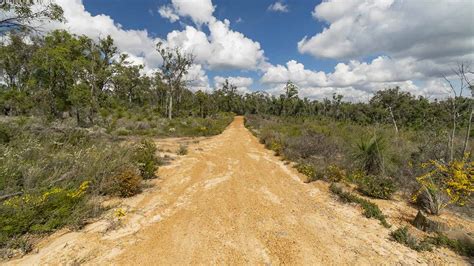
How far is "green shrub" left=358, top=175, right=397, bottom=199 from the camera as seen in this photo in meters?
6.96

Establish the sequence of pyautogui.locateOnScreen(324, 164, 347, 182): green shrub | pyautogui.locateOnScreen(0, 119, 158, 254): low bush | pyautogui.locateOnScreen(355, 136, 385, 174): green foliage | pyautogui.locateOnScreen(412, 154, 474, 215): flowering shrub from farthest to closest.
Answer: pyautogui.locateOnScreen(355, 136, 385, 174): green foliage
pyautogui.locateOnScreen(324, 164, 347, 182): green shrub
pyautogui.locateOnScreen(412, 154, 474, 215): flowering shrub
pyautogui.locateOnScreen(0, 119, 158, 254): low bush

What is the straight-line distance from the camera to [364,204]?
629 centimetres

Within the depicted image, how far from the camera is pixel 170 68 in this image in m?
31.8

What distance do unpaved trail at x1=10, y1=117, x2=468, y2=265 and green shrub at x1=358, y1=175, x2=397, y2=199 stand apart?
105 centimetres

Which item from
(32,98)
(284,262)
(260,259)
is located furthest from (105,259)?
(32,98)

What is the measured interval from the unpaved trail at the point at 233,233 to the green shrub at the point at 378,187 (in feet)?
3.45

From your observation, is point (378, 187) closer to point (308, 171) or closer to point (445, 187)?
point (445, 187)

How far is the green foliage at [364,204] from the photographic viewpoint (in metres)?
5.71

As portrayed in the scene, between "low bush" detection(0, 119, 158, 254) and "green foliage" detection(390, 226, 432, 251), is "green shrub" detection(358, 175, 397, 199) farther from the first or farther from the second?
"low bush" detection(0, 119, 158, 254)

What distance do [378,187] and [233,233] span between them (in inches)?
176

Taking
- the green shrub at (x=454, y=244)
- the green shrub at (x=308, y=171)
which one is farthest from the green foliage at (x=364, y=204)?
the green shrub at (x=308, y=171)

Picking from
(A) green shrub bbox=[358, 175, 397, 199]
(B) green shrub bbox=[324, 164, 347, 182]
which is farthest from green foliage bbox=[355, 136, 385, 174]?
(A) green shrub bbox=[358, 175, 397, 199]

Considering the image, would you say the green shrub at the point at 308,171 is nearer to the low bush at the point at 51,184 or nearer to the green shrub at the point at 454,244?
the green shrub at the point at 454,244

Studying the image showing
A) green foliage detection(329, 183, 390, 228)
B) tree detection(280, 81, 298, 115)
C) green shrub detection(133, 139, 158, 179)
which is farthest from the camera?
tree detection(280, 81, 298, 115)
